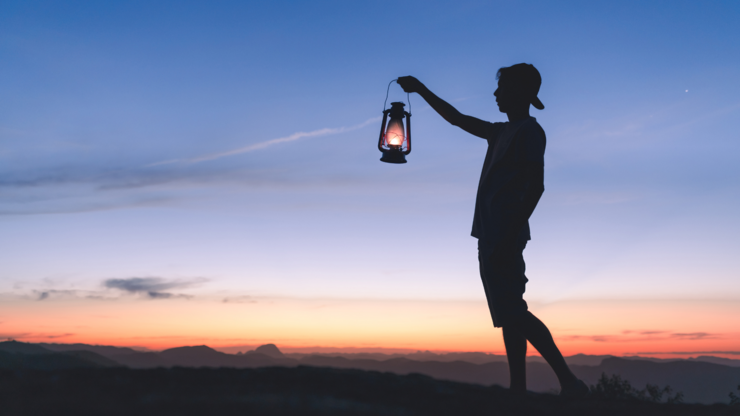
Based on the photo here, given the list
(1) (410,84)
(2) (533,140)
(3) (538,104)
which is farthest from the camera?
(1) (410,84)

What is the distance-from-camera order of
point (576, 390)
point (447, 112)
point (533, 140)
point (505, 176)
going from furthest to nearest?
point (447, 112) < point (505, 176) < point (533, 140) < point (576, 390)

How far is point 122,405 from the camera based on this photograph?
240 cm

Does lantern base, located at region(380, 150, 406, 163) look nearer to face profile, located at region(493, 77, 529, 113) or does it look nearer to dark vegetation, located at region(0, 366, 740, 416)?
face profile, located at region(493, 77, 529, 113)

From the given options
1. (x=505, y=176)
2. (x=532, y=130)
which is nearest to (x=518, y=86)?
(x=532, y=130)

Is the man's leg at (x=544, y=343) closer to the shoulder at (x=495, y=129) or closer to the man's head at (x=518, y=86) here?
the shoulder at (x=495, y=129)

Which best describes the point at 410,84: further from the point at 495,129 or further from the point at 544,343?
the point at 544,343

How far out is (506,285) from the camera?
13.2 ft

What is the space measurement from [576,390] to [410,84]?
3108 millimetres

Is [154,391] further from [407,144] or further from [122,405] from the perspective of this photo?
[407,144]

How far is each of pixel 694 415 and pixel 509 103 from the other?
269 cm

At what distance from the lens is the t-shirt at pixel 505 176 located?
403cm

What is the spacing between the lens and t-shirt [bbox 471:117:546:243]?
13.2 ft

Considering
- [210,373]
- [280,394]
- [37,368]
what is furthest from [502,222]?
[37,368]

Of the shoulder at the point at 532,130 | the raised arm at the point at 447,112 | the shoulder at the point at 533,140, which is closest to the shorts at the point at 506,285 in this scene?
the shoulder at the point at 533,140
